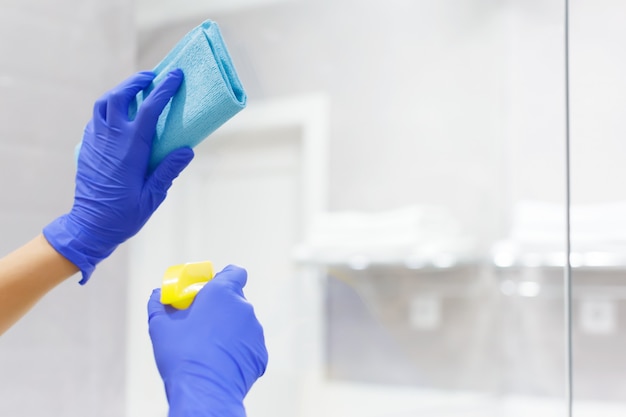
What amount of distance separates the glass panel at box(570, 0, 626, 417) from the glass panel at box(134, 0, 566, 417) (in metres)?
0.16

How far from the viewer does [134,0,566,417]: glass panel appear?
171cm

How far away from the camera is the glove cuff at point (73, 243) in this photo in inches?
34.1

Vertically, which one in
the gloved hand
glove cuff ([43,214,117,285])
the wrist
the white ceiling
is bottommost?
the wrist

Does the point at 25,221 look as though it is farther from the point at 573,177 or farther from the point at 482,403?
the point at 482,403

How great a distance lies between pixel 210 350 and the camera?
733mm

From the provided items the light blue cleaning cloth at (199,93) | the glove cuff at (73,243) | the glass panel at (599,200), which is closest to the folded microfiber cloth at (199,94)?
the light blue cleaning cloth at (199,93)

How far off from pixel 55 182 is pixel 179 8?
22.1 inches

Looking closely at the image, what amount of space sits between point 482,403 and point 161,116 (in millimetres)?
1140

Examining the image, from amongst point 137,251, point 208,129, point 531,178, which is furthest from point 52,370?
point 531,178

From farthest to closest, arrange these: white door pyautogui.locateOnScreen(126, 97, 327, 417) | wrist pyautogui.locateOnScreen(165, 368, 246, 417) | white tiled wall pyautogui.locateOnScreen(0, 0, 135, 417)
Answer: white door pyautogui.locateOnScreen(126, 97, 327, 417) → white tiled wall pyautogui.locateOnScreen(0, 0, 135, 417) → wrist pyautogui.locateOnScreen(165, 368, 246, 417)

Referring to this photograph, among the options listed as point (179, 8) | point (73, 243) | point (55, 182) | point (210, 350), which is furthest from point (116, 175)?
point (179, 8)

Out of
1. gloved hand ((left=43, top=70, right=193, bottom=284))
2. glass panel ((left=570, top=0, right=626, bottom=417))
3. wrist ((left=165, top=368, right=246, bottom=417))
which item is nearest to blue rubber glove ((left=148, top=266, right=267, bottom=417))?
wrist ((left=165, top=368, right=246, bottom=417))

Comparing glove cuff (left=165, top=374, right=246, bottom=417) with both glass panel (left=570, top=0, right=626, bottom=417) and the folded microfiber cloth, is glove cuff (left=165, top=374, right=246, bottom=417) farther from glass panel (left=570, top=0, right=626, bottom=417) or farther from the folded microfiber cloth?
glass panel (left=570, top=0, right=626, bottom=417)

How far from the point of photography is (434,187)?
1783mm
